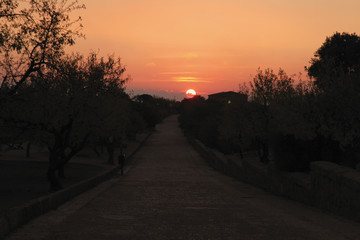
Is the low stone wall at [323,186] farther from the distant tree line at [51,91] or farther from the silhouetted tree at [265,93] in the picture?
the silhouetted tree at [265,93]

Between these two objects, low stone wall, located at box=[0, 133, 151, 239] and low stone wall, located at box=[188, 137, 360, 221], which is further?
low stone wall, located at box=[188, 137, 360, 221]

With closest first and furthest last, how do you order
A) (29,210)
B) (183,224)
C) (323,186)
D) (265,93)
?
(183,224) < (29,210) < (323,186) < (265,93)

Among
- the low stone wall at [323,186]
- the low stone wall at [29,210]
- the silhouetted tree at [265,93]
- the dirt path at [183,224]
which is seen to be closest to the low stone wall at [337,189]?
the low stone wall at [323,186]

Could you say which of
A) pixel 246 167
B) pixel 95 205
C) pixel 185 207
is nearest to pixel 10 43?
pixel 95 205

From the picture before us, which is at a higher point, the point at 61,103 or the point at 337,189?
the point at 61,103


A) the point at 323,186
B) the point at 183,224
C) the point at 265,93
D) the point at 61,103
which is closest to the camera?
the point at 183,224

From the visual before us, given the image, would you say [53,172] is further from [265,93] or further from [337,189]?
[265,93]

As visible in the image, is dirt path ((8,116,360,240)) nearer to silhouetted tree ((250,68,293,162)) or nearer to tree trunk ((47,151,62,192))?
tree trunk ((47,151,62,192))

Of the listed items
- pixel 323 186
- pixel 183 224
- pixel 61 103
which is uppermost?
pixel 61 103

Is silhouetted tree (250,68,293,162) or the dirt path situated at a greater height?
silhouetted tree (250,68,293,162)

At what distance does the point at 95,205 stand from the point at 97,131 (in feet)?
45.5

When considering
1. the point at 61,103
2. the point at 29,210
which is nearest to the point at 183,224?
the point at 29,210

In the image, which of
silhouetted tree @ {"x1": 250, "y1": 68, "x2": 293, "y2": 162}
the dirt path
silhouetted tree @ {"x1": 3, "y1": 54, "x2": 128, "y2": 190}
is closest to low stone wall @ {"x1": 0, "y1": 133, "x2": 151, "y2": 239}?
the dirt path

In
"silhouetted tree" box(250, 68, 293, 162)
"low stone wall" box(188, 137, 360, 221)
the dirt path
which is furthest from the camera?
"silhouetted tree" box(250, 68, 293, 162)
